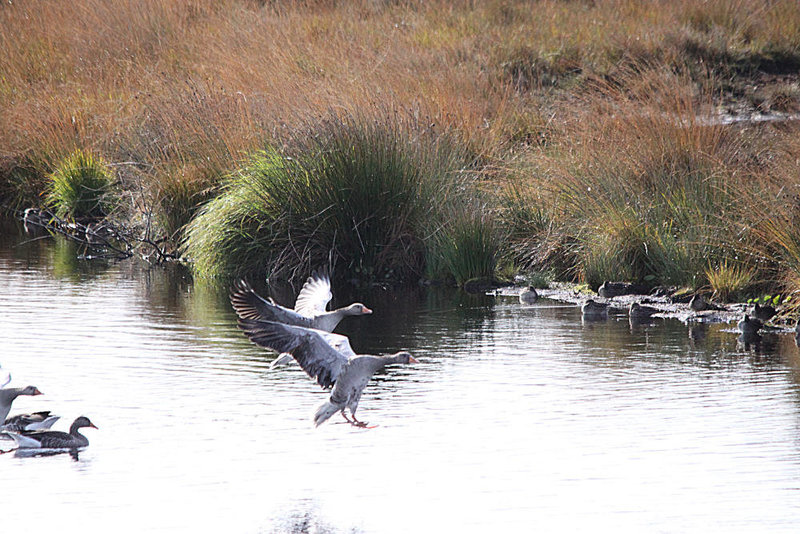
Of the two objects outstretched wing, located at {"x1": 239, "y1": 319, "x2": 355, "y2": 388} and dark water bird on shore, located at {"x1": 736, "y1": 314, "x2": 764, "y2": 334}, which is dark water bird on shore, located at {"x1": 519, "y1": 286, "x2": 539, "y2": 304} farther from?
outstretched wing, located at {"x1": 239, "y1": 319, "x2": 355, "y2": 388}

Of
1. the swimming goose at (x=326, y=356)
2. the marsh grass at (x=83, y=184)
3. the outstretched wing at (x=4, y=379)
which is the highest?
the marsh grass at (x=83, y=184)

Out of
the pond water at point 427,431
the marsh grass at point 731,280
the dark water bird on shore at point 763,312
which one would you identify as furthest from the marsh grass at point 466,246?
the dark water bird on shore at point 763,312

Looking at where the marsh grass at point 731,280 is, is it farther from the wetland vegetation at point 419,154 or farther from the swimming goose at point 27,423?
the swimming goose at point 27,423

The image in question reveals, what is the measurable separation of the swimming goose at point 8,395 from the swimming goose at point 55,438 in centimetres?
12

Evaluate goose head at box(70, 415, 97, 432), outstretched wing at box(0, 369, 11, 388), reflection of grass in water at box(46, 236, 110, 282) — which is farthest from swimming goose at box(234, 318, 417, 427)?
reflection of grass in water at box(46, 236, 110, 282)

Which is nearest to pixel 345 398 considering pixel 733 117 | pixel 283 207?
pixel 283 207

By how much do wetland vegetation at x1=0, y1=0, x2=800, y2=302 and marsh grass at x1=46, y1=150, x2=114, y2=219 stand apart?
36 mm

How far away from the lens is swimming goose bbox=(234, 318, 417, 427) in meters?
6.19

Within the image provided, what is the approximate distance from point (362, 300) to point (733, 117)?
26.7ft

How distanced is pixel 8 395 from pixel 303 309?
5.41ft

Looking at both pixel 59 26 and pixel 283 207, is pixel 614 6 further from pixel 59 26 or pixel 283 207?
pixel 283 207

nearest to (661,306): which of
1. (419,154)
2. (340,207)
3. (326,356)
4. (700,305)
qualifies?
(700,305)

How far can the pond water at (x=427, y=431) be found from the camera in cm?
564

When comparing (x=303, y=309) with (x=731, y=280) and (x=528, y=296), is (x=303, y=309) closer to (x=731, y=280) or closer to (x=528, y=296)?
(x=528, y=296)
